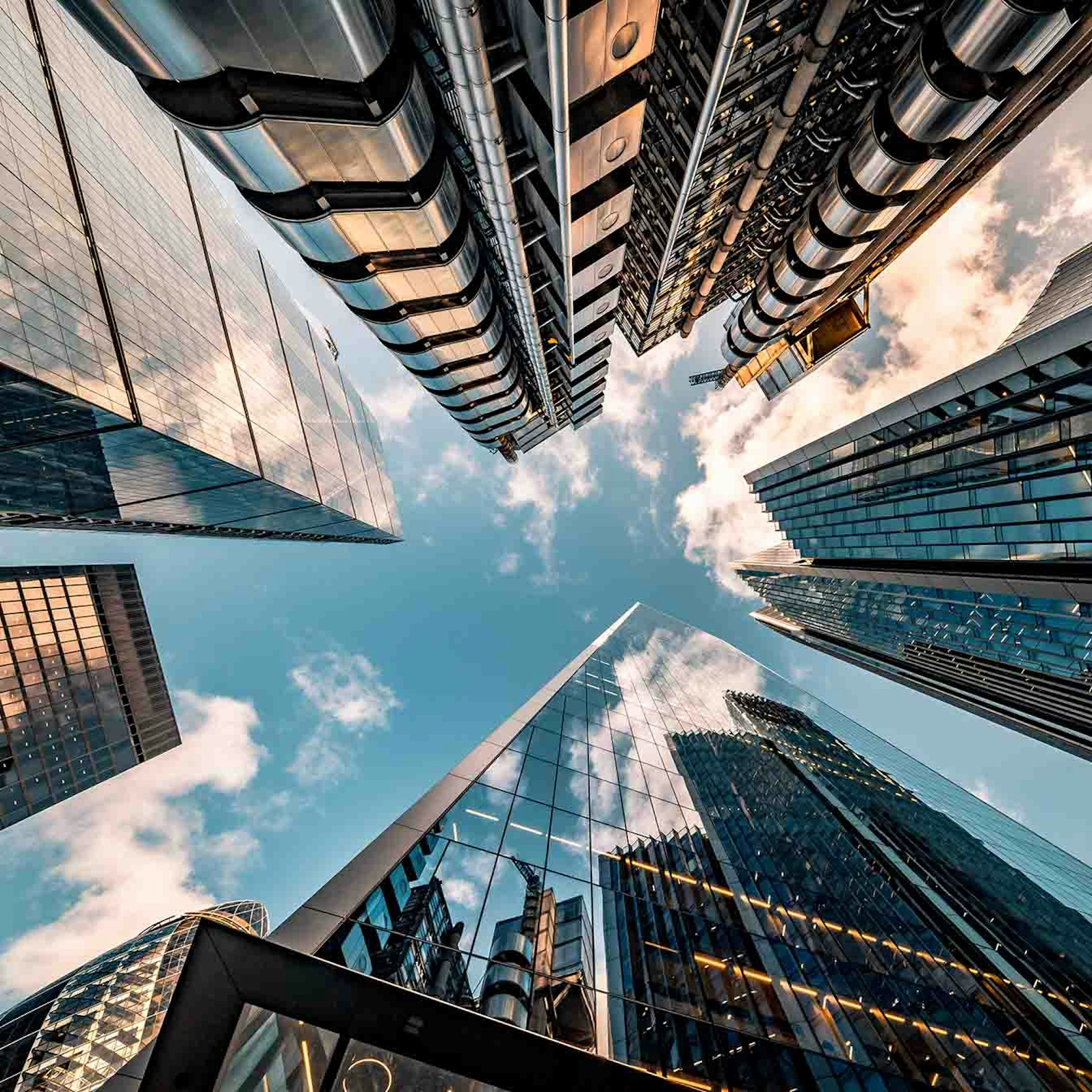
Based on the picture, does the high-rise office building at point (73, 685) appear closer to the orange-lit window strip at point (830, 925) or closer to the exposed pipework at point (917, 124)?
the orange-lit window strip at point (830, 925)

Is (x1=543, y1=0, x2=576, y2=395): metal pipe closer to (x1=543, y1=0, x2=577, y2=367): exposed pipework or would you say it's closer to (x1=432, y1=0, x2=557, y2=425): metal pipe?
(x1=543, y1=0, x2=577, y2=367): exposed pipework

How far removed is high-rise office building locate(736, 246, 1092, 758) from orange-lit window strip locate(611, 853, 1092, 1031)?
65.2 ft

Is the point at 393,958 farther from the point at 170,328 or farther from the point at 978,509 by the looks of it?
the point at 978,509

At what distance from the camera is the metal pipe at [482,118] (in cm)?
733

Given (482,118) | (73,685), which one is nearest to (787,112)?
(482,118)

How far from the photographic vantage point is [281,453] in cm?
2416

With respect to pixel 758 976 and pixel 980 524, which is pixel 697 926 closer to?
pixel 758 976

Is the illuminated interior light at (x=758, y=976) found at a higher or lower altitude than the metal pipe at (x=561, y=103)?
lower

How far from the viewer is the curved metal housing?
26.5ft

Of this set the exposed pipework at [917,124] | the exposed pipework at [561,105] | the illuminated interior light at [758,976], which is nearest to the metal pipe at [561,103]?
the exposed pipework at [561,105]

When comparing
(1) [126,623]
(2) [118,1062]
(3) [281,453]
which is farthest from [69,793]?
(3) [281,453]

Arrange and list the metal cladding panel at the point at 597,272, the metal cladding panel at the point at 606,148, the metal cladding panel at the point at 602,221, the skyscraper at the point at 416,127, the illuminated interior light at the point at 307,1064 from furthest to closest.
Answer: the metal cladding panel at the point at 597,272 < the metal cladding panel at the point at 602,221 < the metal cladding panel at the point at 606,148 < the skyscraper at the point at 416,127 < the illuminated interior light at the point at 307,1064

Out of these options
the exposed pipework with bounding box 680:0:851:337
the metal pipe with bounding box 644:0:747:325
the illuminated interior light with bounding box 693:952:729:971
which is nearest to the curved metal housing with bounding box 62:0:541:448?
the metal pipe with bounding box 644:0:747:325

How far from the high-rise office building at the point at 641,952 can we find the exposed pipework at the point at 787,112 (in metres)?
24.0
